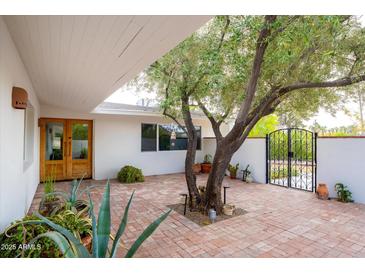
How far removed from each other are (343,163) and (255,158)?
9.38 feet

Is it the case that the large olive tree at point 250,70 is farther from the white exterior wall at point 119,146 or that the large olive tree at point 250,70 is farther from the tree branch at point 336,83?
the white exterior wall at point 119,146

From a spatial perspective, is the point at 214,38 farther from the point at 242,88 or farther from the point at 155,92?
the point at 155,92

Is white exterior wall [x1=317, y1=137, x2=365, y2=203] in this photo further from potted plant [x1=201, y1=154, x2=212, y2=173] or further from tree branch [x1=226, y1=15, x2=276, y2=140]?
potted plant [x1=201, y1=154, x2=212, y2=173]

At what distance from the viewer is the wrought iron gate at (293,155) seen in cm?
638

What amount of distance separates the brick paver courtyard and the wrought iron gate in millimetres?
949

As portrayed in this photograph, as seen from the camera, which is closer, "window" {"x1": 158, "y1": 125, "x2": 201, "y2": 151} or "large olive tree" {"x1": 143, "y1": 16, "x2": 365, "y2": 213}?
"large olive tree" {"x1": 143, "y1": 16, "x2": 365, "y2": 213}

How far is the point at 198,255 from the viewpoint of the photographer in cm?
284

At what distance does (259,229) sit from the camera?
3.68 m

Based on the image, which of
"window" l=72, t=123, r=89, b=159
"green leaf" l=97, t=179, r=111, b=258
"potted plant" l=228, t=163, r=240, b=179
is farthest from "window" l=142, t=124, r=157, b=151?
"green leaf" l=97, t=179, r=111, b=258

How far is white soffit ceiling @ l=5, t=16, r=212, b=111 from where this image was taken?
1.78 meters

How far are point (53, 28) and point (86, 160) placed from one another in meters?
6.89

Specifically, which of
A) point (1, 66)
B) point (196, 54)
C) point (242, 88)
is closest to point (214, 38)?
point (196, 54)

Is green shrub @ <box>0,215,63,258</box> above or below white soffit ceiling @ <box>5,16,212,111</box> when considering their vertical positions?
below

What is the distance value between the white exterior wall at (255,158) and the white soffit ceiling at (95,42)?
19.3 ft
